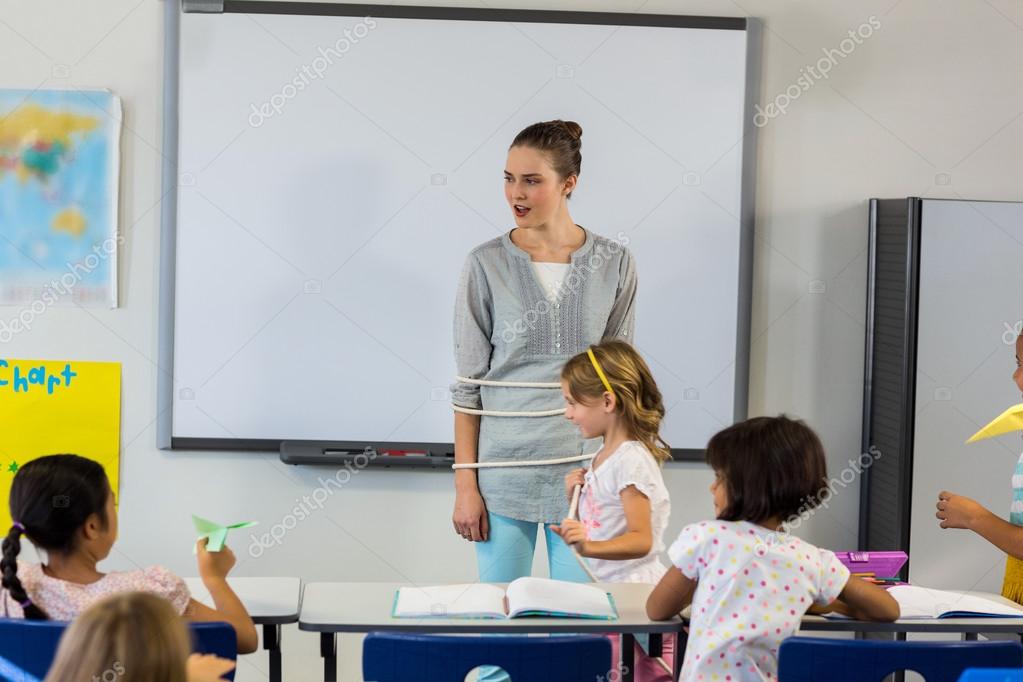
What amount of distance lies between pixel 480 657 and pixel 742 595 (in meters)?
0.48

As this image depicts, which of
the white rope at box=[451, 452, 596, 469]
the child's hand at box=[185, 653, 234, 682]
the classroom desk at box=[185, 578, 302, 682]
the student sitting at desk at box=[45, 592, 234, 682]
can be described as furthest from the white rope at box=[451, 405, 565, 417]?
the student sitting at desk at box=[45, 592, 234, 682]

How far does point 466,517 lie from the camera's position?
110 inches

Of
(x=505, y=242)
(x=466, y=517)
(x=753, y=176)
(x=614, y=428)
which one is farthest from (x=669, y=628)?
(x=753, y=176)

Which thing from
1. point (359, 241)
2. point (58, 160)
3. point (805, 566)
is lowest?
point (805, 566)

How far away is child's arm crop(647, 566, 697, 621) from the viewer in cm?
205

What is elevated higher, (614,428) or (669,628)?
(614,428)

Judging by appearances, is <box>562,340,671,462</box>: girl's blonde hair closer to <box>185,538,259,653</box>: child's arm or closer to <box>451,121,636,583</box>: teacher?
<box>451,121,636,583</box>: teacher

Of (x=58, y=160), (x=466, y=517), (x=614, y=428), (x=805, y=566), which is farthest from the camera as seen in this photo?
(x=58, y=160)

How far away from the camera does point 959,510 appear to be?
7.89ft

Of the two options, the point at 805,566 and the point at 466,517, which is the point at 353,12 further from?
the point at 805,566

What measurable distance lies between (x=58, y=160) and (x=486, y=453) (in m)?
1.60

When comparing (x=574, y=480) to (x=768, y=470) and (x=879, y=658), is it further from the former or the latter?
(x=879, y=658)

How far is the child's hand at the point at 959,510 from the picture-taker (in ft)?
7.88

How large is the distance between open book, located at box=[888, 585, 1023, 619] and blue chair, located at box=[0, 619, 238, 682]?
4.11 feet
